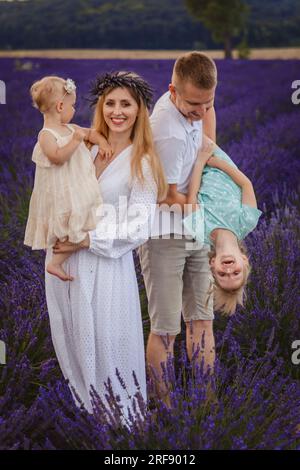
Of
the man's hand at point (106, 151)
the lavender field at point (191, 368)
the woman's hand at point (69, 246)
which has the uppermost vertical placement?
the man's hand at point (106, 151)

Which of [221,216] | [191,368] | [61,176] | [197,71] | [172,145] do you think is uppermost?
[197,71]

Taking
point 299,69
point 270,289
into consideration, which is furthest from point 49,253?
point 299,69

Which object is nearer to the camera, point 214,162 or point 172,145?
point 172,145

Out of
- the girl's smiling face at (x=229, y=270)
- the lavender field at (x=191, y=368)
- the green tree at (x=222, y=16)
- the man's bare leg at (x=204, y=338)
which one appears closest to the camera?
the lavender field at (x=191, y=368)

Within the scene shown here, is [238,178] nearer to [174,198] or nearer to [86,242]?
[174,198]

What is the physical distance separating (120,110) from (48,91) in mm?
233

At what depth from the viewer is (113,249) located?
2232mm

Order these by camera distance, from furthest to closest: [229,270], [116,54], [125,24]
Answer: [116,54] → [125,24] → [229,270]

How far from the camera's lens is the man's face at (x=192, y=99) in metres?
2.24

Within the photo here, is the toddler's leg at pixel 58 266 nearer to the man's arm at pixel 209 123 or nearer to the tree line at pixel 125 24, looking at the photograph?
the man's arm at pixel 209 123

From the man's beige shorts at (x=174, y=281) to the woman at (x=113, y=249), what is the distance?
18cm

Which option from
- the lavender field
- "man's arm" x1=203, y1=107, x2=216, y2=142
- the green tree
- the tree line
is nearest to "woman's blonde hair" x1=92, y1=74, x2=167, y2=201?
"man's arm" x1=203, y1=107, x2=216, y2=142

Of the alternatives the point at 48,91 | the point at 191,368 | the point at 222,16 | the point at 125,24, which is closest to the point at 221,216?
the point at 191,368

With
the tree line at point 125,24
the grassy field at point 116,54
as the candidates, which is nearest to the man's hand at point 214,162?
the tree line at point 125,24
